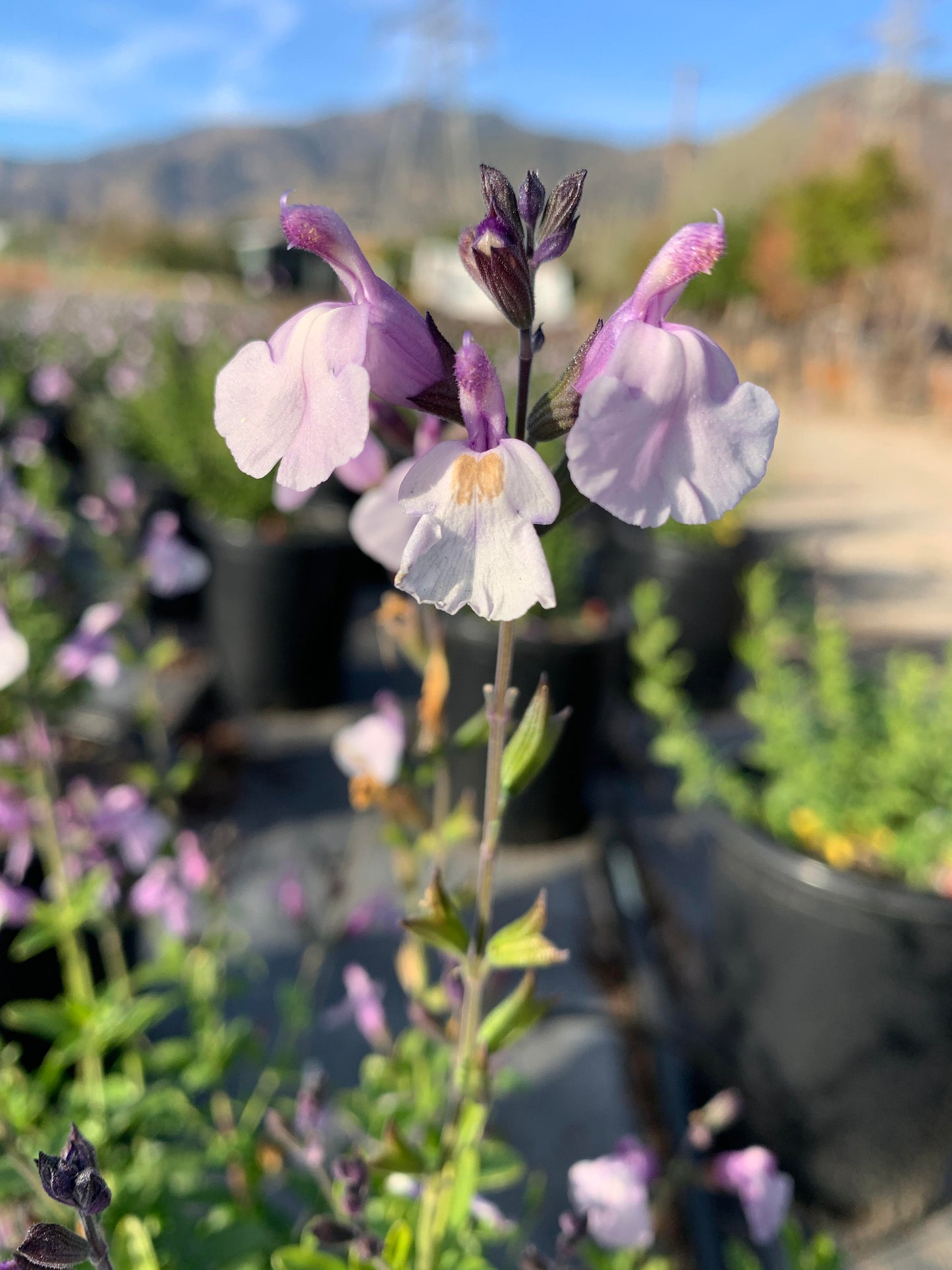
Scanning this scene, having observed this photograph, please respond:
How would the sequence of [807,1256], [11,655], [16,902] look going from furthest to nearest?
1. [16,902]
2. [11,655]
3. [807,1256]

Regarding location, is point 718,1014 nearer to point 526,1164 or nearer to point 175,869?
point 526,1164

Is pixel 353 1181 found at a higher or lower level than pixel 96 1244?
lower

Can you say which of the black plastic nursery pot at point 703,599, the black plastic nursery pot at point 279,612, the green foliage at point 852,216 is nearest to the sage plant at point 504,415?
the black plastic nursery pot at point 279,612

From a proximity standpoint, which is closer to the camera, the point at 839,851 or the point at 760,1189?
the point at 760,1189

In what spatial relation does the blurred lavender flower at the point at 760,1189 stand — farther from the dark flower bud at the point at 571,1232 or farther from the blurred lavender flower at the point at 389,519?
the blurred lavender flower at the point at 389,519

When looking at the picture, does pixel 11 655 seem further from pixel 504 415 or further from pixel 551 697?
pixel 551 697

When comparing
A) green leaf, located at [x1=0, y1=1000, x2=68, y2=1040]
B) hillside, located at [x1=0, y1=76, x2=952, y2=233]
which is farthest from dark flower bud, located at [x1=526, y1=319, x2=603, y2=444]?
green leaf, located at [x1=0, y1=1000, x2=68, y2=1040]

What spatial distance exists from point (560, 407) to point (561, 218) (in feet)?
0.55

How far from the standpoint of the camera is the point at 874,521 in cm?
812

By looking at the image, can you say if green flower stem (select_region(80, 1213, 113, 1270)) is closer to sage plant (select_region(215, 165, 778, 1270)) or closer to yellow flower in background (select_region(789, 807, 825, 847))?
sage plant (select_region(215, 165, 778, 1270))

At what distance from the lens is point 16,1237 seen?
99cm

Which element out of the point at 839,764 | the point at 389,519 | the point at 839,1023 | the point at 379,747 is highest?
the point at 389,519

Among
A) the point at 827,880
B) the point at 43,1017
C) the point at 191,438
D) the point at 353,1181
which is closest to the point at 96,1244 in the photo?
the point at 353,1181

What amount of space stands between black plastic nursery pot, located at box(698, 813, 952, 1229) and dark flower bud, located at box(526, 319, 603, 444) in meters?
1.41
